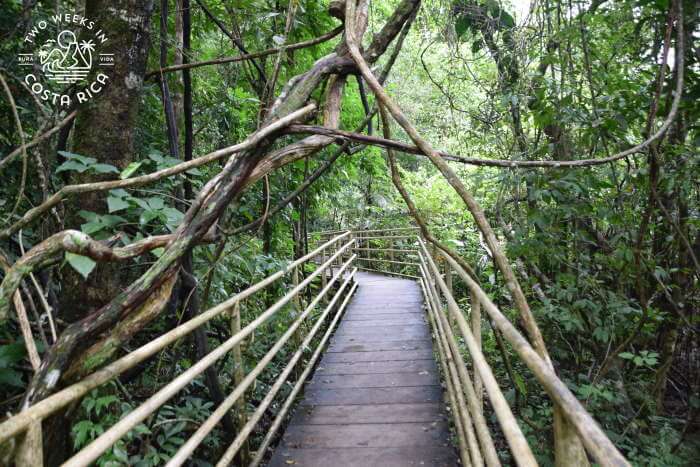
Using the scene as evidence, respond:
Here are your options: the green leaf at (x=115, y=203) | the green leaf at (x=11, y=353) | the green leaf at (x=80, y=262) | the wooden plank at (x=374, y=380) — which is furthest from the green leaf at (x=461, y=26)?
the green leaf at (x=11, y=353)

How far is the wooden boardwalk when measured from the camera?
97.3 inches

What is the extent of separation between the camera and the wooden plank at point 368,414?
2.88m

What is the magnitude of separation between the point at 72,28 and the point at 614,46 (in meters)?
3.61

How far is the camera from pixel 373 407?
311cm

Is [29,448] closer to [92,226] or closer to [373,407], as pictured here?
[92,226]

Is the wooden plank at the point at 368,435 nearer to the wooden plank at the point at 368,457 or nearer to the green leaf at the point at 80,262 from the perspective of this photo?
the wooden plank at the point at 368,457

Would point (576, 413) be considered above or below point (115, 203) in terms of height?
below

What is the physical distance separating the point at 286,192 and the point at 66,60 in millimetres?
2522

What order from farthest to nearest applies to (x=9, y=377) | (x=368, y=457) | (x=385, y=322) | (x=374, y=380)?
(x=385, y=322) < (x=374, y=380) < (x=368, y=457) < (x=9, y=377)

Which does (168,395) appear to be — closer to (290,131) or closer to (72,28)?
(290,131)

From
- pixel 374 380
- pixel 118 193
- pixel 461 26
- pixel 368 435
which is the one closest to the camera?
pixel 118 193

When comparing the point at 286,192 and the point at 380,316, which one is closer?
the point at 286,192

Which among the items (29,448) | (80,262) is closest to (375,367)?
(80,262)

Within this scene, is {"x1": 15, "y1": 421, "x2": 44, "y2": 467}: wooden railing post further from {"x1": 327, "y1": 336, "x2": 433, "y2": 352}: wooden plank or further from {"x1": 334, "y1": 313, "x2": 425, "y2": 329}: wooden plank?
{"x1": 334, "y1": 313, "x2": 425, "y2": 329}: wooden plank
